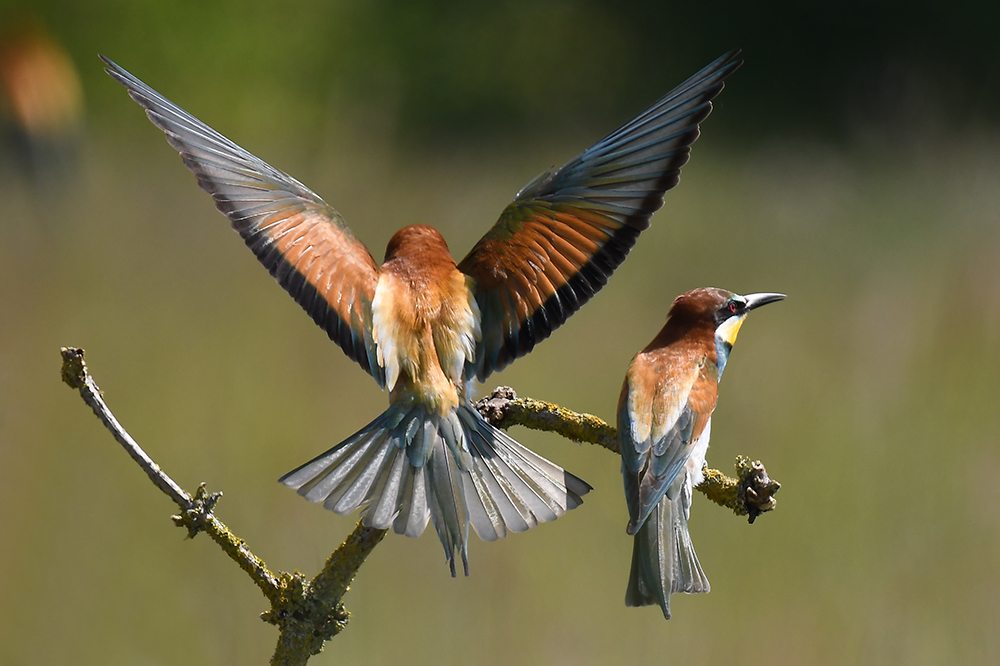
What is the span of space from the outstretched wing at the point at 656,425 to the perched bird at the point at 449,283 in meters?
0.11

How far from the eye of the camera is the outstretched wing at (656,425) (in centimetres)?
134

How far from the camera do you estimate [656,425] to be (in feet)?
4.60

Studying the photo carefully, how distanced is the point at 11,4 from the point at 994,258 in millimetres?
6243

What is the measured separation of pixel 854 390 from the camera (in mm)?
3371

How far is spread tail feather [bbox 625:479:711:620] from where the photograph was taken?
4.47 ft

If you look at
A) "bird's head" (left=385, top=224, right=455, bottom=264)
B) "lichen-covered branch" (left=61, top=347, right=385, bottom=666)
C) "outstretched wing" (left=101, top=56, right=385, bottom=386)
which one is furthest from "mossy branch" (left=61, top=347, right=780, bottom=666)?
"bird's head" (left=385, top=224, right=455, bottom=264)

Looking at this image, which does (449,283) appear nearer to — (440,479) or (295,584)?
(440,479)

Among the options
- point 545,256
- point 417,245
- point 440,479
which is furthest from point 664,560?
point 417,245

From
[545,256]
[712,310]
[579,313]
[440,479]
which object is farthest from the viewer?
[579,313]

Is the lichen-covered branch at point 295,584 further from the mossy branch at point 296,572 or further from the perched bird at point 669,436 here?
the perched bird at point 669,436

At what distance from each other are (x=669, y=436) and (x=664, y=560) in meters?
0.18

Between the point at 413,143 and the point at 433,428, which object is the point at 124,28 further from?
the point at 433,428

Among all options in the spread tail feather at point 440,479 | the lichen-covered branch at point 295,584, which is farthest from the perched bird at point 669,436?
the lichen-covered branch at point 295,584

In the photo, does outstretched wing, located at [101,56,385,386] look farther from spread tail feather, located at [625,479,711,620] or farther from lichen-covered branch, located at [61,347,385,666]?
spread tail feather, located at [625,479,711,620]
